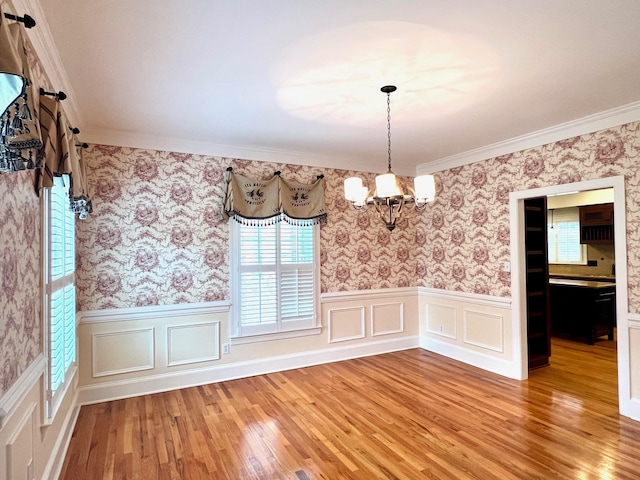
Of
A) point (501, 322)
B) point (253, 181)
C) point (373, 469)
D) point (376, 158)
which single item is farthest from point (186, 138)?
point (501, 322)

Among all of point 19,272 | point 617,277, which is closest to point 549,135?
point 617,277

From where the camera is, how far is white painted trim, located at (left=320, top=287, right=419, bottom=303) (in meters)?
4.86

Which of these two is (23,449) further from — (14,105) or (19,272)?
(14,105)

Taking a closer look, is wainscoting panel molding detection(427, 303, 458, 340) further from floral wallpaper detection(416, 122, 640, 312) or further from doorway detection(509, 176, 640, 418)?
doorway detection(509, 176, 640, 418)

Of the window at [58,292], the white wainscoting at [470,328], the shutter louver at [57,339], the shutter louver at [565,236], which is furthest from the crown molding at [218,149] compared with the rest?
the shutter louver at [565,236]

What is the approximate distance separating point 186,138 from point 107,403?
2.81 m

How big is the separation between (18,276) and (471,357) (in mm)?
4645

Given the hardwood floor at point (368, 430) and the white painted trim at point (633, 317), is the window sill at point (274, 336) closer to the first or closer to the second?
the hardwood floor at point (368, 430)

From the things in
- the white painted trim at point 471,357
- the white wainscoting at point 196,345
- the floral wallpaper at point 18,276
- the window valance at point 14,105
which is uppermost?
the window valance at point 14,105

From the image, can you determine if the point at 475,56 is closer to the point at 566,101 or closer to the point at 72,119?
the point at 566,101

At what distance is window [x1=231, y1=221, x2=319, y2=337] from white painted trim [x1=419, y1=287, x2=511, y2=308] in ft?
5.74

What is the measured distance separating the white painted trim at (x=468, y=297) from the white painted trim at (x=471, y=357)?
24.5 inches

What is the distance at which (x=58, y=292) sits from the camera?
2525 millimetres

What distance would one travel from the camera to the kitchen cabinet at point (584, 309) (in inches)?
213
